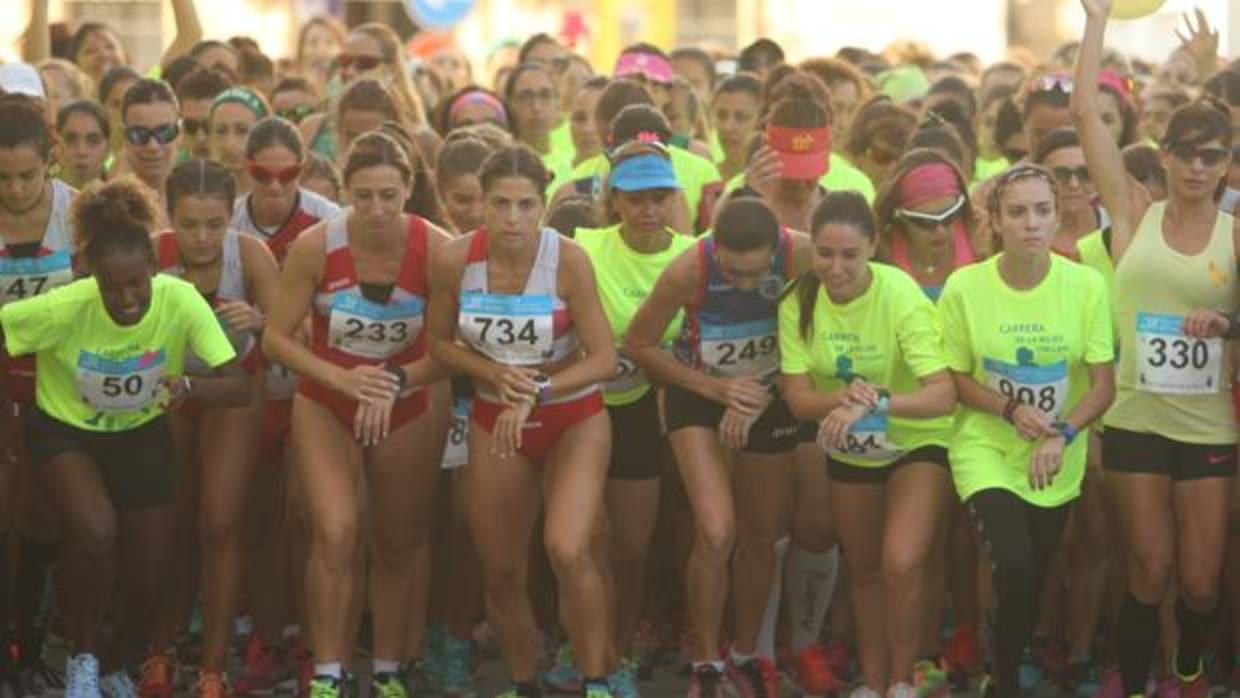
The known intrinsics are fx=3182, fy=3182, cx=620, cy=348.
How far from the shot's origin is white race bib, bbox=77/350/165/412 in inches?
415

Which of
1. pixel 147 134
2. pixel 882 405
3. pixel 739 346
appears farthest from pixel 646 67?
pixel 882 405

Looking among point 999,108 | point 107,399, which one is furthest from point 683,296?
point 999,108

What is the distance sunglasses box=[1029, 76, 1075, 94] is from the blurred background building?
22.0 metres

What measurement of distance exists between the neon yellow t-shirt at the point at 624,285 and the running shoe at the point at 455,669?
3.45ft

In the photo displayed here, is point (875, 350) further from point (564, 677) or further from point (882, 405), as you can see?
point (564, 677)

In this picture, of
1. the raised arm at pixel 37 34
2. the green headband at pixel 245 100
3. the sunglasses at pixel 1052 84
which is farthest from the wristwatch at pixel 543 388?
the raised arm at pixel 37 34

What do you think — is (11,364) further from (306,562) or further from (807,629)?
(807,629)

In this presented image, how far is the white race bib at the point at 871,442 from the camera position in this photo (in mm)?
10484

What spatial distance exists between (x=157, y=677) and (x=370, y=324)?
1.51 meters

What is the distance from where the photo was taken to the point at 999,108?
1398 centimetres

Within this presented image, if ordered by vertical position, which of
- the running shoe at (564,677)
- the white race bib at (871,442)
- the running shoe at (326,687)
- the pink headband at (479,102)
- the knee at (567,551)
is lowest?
the running shoe at (564,677)

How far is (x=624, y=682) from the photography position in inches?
437

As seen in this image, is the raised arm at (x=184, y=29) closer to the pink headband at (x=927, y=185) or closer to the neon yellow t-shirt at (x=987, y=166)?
the neon yellow t-shirt at (x=987, y=166)

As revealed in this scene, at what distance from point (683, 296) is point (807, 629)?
137 cm
